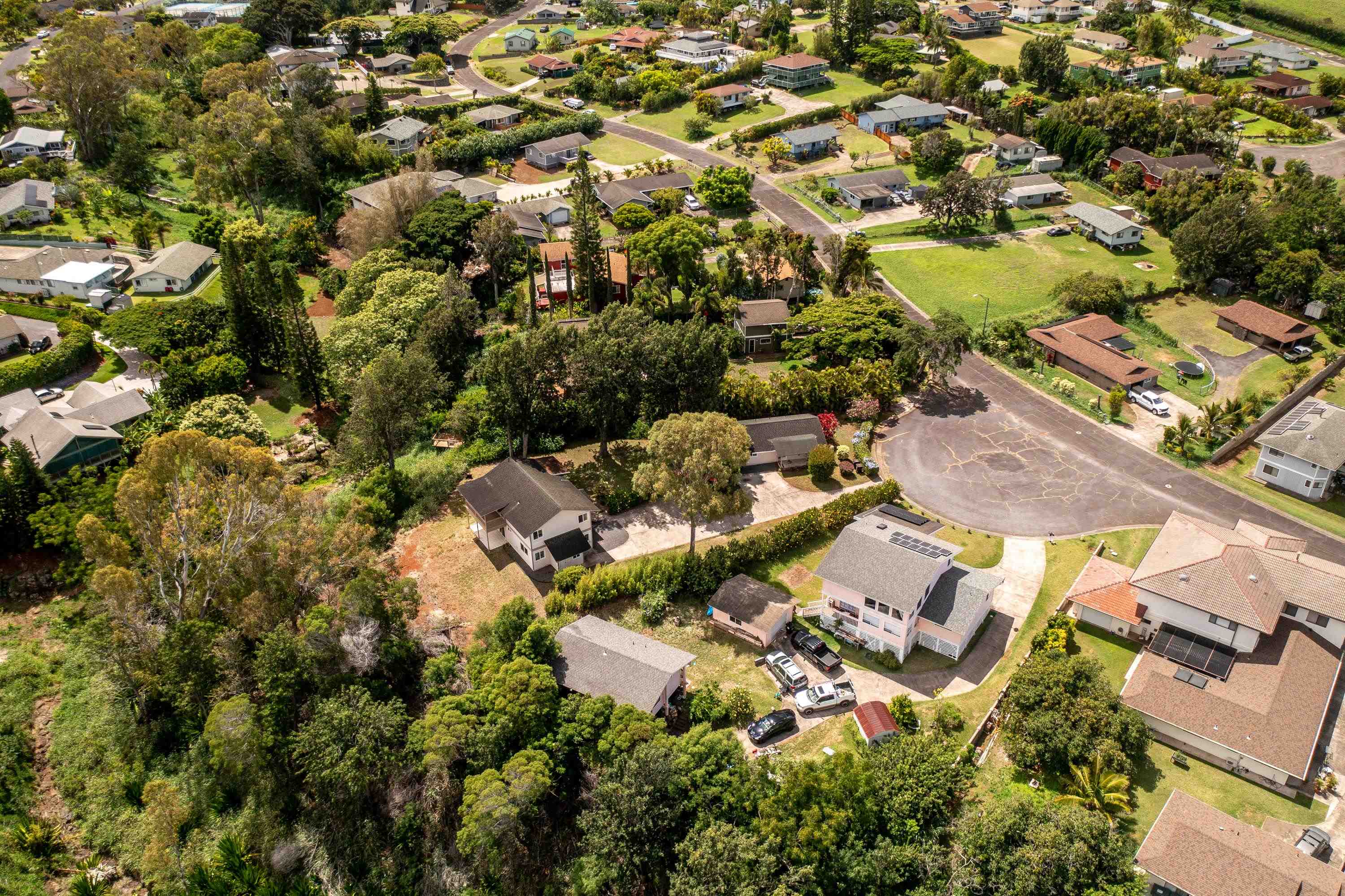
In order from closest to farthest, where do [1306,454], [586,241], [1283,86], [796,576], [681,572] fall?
[681,572]
[796,576]
[1306,454]
[586,241]
[1283,86]

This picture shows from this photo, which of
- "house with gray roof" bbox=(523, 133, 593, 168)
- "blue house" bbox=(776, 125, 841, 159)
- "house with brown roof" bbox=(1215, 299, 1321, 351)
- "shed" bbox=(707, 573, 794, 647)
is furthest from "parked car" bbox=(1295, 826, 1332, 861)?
"house with gray roof" bbox=(523, 133, 593, 168)

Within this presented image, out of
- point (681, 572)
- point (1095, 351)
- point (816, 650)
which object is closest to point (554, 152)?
point (1095, 351)

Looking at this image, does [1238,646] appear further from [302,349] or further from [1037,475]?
[302,349]

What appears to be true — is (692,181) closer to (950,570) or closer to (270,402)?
(270,402)

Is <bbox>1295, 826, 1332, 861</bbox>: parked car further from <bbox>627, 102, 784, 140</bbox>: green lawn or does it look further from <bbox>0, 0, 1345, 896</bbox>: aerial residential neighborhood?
<bbox>627, 102, 784, 140</bbox>: green lawn

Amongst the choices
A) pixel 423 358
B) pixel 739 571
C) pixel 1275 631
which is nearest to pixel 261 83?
pixel 423 358

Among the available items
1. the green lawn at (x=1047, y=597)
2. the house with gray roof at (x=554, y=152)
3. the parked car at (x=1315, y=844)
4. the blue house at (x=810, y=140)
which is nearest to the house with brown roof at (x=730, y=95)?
the blue house at (x=810, y=140)

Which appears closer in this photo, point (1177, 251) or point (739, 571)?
point (739, 571)
